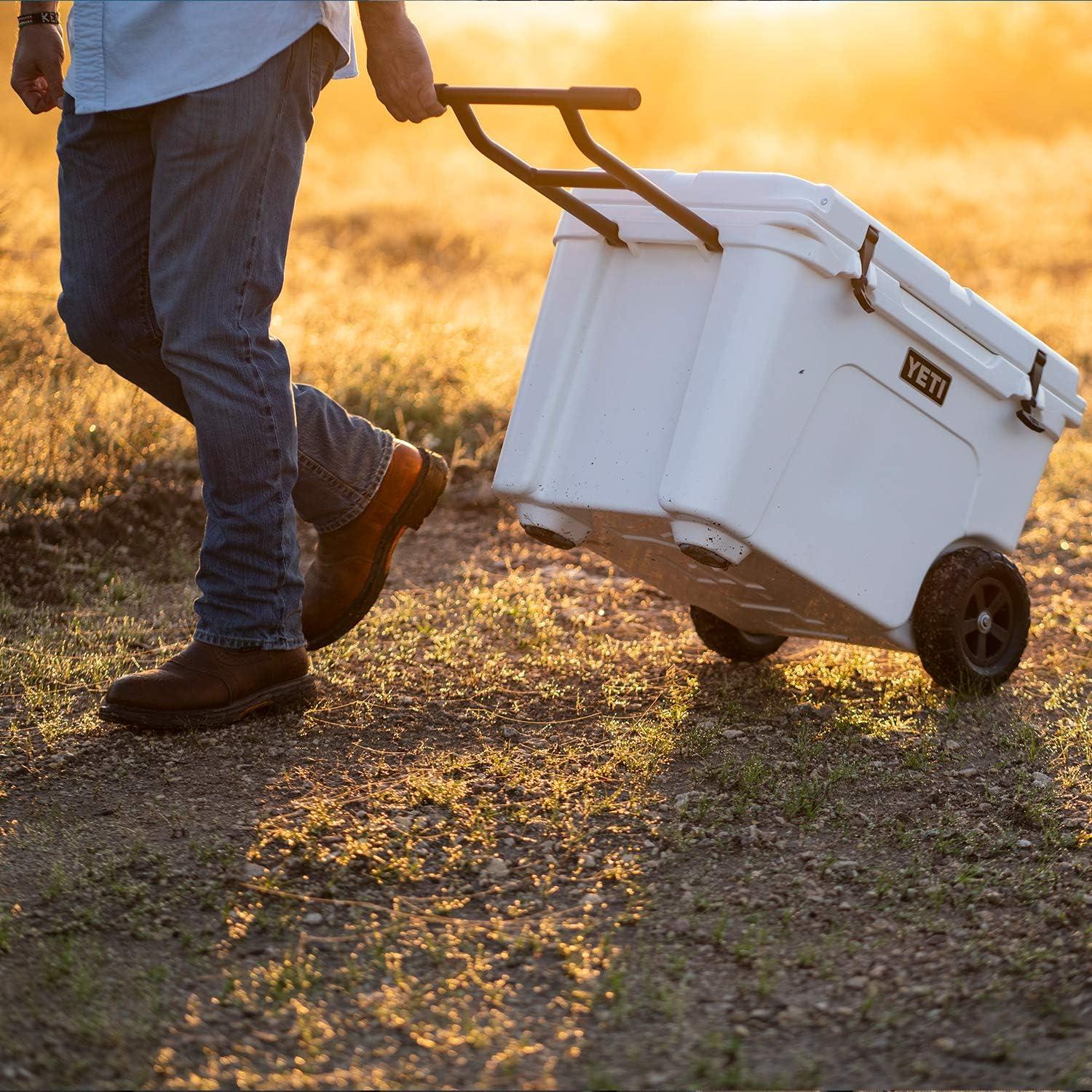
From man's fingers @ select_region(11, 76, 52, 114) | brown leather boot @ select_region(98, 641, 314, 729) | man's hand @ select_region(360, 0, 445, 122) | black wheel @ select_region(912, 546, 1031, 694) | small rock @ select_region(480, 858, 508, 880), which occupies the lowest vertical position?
small rock @ select_region(480, 858, 508, 880)

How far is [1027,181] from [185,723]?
54.8 ft

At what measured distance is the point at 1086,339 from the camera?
328 inches

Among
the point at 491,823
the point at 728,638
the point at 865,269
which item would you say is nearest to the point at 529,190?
the point at 728,638

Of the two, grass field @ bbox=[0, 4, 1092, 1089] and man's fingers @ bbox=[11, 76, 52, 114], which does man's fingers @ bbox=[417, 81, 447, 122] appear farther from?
grass field @ bbox=[0, 4, 1092, 1089]

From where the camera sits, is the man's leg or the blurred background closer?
the man's leg

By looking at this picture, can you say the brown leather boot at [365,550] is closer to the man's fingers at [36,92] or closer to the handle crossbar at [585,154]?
the handle crossbar at [585,154]

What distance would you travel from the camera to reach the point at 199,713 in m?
2.78

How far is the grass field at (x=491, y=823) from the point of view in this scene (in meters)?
1.82

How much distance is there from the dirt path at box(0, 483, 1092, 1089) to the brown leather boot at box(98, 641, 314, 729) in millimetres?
52

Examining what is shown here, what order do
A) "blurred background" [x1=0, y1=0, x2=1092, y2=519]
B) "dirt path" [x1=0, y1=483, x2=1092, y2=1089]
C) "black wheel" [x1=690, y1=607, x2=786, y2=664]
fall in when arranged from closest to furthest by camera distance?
"dirt path" [x1=0, y1=483, x2=1092, y2=1089] < "black wheel" [x1=690, y1=607, x2=786, y2=664] < "blurred background" [x1=0, y1=0, x2=1092, y2=519]

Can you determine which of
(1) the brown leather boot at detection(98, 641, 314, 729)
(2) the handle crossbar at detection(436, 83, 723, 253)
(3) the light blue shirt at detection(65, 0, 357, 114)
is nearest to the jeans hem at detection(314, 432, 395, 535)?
(1) the brown leather boot at detection(98, 641, 314, 729)

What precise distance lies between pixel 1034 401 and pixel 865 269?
2.19 ft

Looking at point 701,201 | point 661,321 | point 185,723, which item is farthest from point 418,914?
point 701,201

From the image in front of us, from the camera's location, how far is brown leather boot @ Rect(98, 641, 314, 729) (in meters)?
2.76
